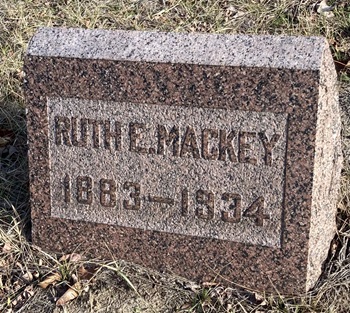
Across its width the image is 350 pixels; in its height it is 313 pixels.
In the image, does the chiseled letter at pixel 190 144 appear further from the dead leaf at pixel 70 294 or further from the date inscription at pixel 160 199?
the dead leaf at pixel 70 294

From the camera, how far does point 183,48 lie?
8.98ft

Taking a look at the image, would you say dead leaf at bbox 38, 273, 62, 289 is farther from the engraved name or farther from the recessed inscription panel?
the engraved name

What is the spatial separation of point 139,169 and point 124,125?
0.62 ft

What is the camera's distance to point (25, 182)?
3625 mm

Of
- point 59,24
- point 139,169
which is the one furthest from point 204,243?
point 59,24

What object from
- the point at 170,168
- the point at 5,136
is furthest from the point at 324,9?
the point at 170,168

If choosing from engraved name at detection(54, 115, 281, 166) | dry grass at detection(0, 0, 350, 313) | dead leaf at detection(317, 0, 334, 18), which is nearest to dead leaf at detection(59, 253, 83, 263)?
dry grass at detection(0, 0, 350, 313)

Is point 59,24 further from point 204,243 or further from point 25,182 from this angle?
point 204,243

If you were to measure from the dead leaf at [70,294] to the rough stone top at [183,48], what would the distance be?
93 centimetres

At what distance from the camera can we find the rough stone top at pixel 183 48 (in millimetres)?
2598

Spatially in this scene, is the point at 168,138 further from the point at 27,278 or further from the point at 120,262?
the point at 27,278

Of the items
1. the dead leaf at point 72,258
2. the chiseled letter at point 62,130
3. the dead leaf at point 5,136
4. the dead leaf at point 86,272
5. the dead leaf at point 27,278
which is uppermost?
the chiseled letter at point 62,130

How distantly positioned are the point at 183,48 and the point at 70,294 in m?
1.09

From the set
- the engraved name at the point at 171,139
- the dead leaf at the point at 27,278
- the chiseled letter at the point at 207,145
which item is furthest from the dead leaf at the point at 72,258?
the chiseled letter at the point at 207,145
